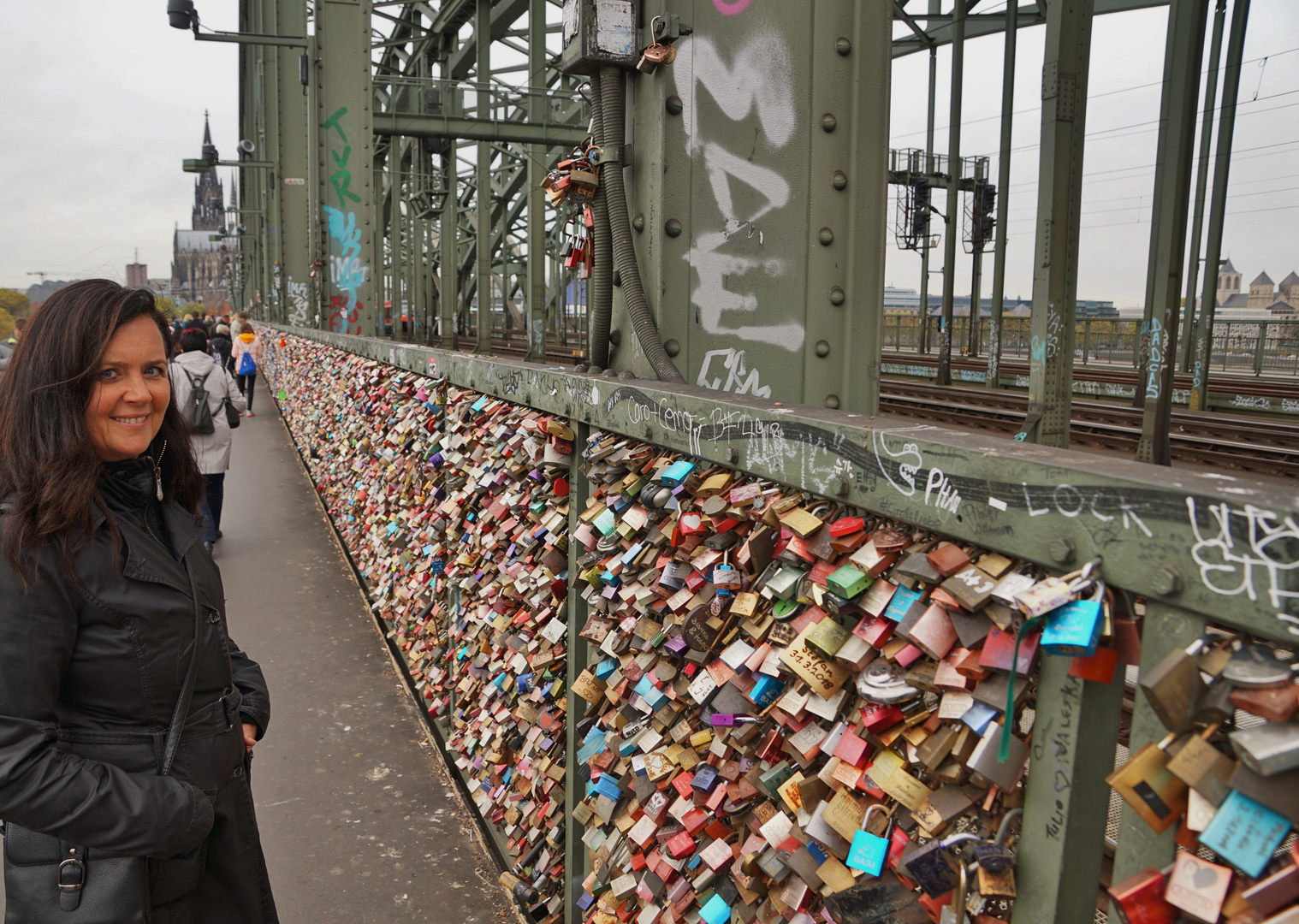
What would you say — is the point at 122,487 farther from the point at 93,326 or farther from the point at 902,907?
the point at 902,907

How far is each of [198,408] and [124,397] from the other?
588cm

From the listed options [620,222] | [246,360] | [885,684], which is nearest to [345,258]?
[246,360]

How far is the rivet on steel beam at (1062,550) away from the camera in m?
1.13

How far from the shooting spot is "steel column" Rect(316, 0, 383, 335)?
12.9m

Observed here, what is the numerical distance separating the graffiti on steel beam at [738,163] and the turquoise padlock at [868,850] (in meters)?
1.73

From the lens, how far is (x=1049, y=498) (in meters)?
1.17

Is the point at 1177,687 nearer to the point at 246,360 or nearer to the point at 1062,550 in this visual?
the point at 1062,550

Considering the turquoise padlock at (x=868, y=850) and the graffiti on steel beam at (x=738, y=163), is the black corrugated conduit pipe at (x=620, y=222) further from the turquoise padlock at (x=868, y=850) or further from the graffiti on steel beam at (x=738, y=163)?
the turquoise padlock at (x=868, y=850)

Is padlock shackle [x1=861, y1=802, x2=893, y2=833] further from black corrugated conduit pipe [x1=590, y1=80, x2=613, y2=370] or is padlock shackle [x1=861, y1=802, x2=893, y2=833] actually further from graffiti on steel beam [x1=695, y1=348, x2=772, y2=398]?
black corrugated conduit pipe [x1=590, y1=80, x2=613, y2=370]

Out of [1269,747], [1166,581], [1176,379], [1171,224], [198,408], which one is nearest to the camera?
[1269,747]

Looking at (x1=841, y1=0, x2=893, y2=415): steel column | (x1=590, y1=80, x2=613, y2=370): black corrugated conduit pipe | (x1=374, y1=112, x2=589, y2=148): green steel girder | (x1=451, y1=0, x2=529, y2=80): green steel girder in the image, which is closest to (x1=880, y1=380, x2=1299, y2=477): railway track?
(x1=374, y1=112, x2=589, y2=148): green steel girder

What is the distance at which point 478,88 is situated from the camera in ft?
65.7

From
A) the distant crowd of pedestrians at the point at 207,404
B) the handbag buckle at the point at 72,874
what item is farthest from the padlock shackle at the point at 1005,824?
the distant crowd of pedestrians at the point at 207,404

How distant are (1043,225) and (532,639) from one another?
30.9 feet
